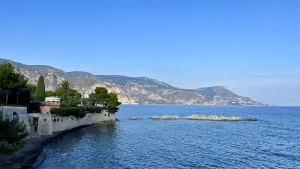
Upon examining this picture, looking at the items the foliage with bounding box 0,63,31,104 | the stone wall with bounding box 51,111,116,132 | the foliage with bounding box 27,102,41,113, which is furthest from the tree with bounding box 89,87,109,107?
the foliage with bounding box 0,63,31,104

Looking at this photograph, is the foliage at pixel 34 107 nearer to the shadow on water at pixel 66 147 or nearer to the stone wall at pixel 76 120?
the stone wall at pixel 76 120

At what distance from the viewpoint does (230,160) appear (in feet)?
142

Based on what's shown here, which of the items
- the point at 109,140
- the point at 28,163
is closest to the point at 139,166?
the point at 28,163

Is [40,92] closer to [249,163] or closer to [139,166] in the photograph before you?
[139,166]

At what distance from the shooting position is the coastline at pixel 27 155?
3326cm

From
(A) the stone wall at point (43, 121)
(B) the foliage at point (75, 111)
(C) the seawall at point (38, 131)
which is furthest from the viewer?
(B) the foliage at point (75, 111)

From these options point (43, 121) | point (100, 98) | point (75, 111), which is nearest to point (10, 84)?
point (43, 121)

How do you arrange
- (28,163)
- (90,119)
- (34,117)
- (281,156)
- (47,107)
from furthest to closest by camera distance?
(90,119) → (47,107) → (34,117) → (281,156) → (28,163)

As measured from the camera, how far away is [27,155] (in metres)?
38.9

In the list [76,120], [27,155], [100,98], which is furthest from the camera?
[100,98]

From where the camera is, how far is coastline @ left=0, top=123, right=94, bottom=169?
33263 millimetres

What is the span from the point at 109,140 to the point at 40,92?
25.7 meters

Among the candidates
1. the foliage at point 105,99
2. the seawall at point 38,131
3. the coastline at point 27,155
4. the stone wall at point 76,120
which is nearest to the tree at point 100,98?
the foliage at point 105,99

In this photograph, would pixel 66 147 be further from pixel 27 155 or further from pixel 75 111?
pixel 75 111
